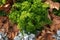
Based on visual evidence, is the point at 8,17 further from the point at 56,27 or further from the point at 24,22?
the point at 56,27

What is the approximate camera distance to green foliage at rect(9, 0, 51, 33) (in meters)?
2.89

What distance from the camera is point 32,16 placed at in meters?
2.88

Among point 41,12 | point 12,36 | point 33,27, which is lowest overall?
point 12,36

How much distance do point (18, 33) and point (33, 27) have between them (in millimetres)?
292

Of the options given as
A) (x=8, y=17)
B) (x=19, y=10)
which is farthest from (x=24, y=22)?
(x=8, y=17)

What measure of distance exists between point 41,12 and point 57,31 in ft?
1.19

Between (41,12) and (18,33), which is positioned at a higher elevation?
(41,12)

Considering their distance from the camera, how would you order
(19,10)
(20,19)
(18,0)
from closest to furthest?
1. (20,19)
2. (19,10)
3. (18,0)

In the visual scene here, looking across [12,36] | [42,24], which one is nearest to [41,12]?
[42,24]

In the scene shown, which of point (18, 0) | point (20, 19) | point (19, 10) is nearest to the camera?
point (20, 19)

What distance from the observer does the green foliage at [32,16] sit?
9.47 ft

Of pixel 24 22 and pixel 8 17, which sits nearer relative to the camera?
pixel 24 22

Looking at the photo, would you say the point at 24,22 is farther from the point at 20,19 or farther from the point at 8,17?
the point at 8,17

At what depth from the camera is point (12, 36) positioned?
10.2 ft
